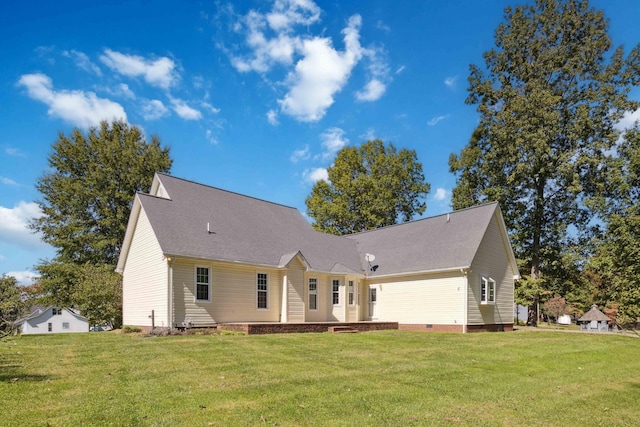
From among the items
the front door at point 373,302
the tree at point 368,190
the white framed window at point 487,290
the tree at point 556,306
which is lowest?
the tree at point 556,306

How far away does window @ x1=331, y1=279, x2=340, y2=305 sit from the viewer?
74.6 feet

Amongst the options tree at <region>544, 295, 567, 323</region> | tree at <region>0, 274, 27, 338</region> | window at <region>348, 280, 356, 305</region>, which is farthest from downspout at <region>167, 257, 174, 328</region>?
tree at <region>544, 295, 567, 323</region>

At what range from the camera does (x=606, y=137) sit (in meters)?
27.7

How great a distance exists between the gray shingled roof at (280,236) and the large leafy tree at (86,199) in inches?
621

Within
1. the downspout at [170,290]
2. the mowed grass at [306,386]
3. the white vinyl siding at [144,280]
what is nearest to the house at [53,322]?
the white vinyl siding at [144,280]

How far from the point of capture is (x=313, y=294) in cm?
2177

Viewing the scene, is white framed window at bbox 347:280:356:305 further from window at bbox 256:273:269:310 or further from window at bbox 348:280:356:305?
window at bbox 256:273:269:310

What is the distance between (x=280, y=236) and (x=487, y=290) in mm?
11473

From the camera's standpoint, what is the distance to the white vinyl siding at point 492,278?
2085 centimetres

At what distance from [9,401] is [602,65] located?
35.5 metres

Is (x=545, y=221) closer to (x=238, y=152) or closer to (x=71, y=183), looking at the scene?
(x=238, y=152)

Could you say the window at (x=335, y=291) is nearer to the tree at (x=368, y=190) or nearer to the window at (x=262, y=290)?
the window at (x=262, y=290)

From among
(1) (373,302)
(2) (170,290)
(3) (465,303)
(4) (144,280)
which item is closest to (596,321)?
→ (3) (465,303)

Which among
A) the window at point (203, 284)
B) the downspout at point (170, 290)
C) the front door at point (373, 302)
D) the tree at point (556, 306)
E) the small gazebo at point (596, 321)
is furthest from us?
the tree at point (556, 306)
